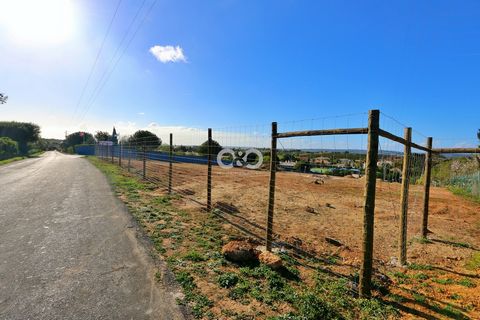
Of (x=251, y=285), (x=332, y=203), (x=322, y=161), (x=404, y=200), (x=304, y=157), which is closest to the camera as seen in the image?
(x=251, y=285)

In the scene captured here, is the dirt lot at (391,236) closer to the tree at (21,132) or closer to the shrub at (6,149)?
the shrub at (6,149)

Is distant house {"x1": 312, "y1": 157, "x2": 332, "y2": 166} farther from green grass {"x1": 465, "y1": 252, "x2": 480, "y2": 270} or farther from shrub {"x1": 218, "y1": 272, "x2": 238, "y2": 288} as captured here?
green grass {"x1": 465, "y1": 252, "x2": 480, "y2": 270}

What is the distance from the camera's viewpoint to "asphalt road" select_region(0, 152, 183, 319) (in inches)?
112

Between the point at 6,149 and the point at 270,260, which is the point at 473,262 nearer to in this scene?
the point at 270,260

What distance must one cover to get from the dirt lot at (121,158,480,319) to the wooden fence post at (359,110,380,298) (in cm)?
47

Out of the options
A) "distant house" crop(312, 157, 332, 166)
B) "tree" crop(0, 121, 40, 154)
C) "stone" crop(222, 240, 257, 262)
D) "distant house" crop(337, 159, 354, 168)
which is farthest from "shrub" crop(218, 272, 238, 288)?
"tree" crop(0, 121, 40, 154)

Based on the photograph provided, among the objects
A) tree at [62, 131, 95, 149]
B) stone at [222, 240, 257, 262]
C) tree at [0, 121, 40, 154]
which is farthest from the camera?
tree at [62, 131, 95, 149]

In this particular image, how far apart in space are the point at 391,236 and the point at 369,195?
374 cm

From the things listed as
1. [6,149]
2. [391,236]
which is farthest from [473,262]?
[6,149]

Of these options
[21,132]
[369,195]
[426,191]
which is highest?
[21,132]

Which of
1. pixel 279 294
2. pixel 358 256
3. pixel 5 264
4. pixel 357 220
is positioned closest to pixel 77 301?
pixel 5 264

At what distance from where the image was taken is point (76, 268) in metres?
3.78

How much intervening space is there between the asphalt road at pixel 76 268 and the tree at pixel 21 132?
192ft

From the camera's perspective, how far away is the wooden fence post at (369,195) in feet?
10.4
